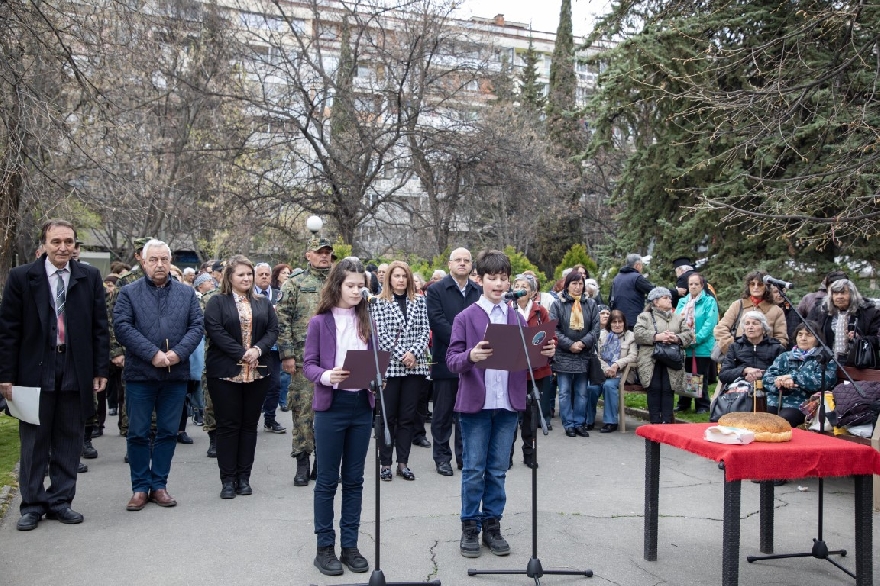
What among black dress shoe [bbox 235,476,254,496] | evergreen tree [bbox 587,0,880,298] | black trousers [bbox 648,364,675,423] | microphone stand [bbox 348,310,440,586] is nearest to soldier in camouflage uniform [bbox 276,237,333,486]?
black dress shoe [bbox 235,476,254,496]

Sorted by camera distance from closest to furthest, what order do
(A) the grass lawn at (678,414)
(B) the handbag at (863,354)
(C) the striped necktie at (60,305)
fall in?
(C) the striped necktie at (60,305)
(B) the handbag at (863,354)
(A) the grass lawn at (678,414)

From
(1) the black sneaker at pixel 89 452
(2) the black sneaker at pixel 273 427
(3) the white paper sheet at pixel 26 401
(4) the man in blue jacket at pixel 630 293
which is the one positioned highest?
(4) the man in blue jacket at pixel 630 293

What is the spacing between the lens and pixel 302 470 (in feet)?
27.1

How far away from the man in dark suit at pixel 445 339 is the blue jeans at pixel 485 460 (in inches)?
99.4

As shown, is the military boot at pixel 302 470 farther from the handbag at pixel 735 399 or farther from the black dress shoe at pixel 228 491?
the handbag at pixel 735 399

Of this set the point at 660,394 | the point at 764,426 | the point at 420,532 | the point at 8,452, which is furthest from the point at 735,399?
the point at 8,452

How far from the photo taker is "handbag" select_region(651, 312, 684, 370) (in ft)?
35.8

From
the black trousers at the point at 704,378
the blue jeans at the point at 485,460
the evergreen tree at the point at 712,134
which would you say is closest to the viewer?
the blue jeans at the point at 485,460

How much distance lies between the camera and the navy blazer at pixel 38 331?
22.2 feet

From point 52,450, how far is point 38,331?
965 mm

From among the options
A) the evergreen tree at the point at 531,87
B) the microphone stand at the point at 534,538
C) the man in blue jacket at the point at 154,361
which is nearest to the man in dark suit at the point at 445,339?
the man in blue jacket at the point at 154,361

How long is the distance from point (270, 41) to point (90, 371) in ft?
57.8

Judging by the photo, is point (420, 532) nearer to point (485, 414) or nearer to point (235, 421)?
point (485, 414)

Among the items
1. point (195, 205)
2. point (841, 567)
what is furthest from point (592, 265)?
point (841, 567)
